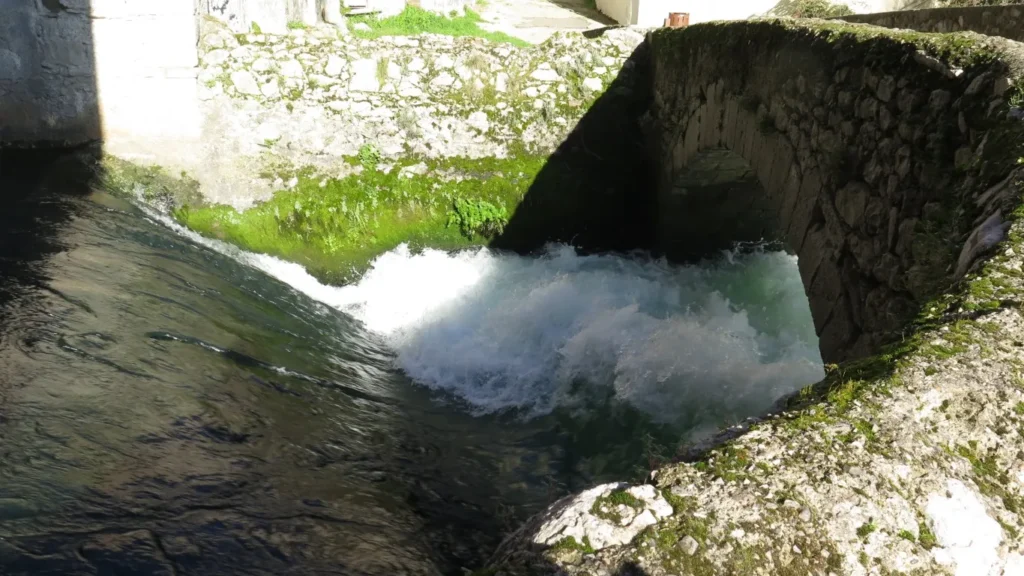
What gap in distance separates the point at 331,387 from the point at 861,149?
3.58 m

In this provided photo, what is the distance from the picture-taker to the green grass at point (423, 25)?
1335 cm

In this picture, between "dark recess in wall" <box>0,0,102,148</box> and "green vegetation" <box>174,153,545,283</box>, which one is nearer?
"dark recess in wall" <box>0,0,102,148</box>

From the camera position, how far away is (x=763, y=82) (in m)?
4.71

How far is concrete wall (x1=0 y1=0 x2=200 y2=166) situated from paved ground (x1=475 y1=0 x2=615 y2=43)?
7.80 meters

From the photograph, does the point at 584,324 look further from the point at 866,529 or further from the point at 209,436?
the point at 866,529

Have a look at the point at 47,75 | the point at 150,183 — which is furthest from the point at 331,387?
the point at 47,75

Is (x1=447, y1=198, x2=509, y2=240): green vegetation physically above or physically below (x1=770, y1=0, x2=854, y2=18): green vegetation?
below

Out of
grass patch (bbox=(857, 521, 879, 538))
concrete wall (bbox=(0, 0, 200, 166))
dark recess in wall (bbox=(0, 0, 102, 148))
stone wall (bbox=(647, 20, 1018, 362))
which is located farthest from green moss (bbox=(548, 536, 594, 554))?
dark recess in wall (bbox=(0, 0, 102, 148))

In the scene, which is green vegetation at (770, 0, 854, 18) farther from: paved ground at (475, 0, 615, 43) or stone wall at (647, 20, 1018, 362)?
stone wall at (647, 20, 1018, 362)

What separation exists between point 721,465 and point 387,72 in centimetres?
701

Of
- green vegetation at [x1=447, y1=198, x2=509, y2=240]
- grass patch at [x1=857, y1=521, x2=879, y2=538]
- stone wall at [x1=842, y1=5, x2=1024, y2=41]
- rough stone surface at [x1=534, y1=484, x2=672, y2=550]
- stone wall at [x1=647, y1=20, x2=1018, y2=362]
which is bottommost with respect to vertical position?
green vegetation at [x1=447, y1=198, x2=509, y2=240]

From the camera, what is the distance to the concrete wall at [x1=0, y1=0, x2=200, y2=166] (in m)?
7.10

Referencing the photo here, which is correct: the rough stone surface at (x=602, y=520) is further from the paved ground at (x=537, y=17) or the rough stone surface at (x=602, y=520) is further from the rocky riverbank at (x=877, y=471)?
the paved ground at (x=537, y=17)

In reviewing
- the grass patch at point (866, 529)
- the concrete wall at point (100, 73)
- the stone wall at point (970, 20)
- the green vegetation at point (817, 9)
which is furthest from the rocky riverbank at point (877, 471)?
the green vegetation at point (817, 9)
